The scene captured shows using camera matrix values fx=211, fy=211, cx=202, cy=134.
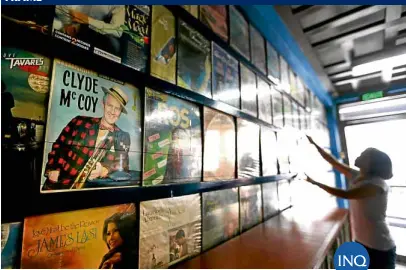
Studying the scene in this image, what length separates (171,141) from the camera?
46.0 inches

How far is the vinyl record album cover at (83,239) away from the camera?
66cm

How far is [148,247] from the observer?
0.98m

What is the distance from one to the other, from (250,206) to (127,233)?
3.89 feet

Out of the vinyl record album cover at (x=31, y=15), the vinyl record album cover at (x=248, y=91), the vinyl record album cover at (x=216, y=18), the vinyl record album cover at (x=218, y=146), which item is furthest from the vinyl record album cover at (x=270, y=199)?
the vinyl record album cover at (x=31, y=15)

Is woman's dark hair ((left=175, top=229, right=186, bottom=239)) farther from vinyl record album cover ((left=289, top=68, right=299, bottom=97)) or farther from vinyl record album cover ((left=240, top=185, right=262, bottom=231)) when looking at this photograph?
vinyl record album cover ((left=289, top=68, right=299, bottom=97))

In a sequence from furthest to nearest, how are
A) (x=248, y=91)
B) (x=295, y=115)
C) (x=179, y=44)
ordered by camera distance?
1. (x=295, y=115)
2. (x=248, y=91)
3. (x=179, y=44)

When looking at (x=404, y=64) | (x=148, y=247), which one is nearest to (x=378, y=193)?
(x=404, y=64)

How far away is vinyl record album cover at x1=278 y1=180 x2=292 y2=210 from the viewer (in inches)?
96.6

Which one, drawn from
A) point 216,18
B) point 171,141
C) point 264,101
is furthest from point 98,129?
point 264,101

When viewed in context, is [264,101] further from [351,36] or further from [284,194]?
[351,36]

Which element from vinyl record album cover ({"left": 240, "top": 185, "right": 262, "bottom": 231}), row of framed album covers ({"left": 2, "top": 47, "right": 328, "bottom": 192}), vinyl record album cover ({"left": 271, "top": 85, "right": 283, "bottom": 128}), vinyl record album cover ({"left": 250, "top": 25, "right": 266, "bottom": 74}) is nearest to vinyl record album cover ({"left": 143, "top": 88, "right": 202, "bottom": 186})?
row of framed album covers ({"left": 2, "top": 47, "right": 328, "bottom": 192})

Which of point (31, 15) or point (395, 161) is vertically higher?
point (31, 15)

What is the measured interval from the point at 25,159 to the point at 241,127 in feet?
4.73

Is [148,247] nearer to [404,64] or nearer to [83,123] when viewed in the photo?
[83,123]
